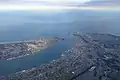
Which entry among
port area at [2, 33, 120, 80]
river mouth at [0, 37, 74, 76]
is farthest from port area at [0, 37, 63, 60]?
port area at [2, 33, 120, 80]

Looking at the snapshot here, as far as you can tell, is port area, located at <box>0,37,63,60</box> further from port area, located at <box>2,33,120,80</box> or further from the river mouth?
port area, located at <box>2,33,120,80</box>

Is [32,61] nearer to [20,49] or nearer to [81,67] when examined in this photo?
[20,49]

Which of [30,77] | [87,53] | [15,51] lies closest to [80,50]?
[87,53]

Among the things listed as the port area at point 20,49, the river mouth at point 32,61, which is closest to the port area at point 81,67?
the river mouth at point 32,61

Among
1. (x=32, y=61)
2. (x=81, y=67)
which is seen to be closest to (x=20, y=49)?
(x=32, y=61)

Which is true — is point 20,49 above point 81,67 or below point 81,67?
above
